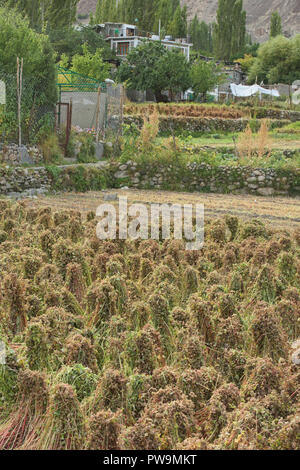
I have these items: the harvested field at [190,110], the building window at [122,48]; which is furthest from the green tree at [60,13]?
the harvested field at [190,110]

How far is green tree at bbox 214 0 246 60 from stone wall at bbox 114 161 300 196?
224 feet

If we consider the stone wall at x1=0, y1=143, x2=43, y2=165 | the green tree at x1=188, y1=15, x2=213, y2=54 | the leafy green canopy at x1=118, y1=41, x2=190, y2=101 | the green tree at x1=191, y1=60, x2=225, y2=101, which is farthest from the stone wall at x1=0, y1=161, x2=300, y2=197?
the green tree at x1=188, y1=15, x2=213, y2=54

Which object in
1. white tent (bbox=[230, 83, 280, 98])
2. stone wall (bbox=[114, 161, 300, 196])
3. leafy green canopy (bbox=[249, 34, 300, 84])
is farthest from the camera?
leafy green canopy (bbox=[249, 34, 300, 84])

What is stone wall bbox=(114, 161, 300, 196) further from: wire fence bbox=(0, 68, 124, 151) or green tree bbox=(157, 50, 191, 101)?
green tree bbox=(157, 50, 191, 101)

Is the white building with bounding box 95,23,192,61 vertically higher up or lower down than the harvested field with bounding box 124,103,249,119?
higher up

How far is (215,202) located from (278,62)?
4837 centimetres

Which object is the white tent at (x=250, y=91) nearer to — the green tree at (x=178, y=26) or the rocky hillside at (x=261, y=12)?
the green tree at (x=178, y=26)

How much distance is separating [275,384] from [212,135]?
25.1 m

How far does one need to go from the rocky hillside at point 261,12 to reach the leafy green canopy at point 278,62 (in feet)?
339

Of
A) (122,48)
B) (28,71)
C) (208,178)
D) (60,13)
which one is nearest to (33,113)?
(28,71)

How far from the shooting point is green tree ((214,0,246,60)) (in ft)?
259

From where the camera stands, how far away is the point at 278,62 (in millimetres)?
57156

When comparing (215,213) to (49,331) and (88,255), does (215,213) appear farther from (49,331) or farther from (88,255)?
(49,331)

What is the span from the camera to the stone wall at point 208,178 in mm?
13859
